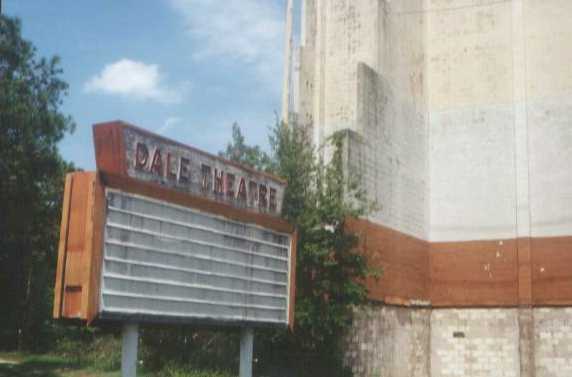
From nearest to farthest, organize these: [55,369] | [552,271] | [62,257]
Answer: [62,257]
[55,369]
[552,271]

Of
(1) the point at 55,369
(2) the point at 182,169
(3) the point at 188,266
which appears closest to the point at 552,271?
(1) the point at 55,369

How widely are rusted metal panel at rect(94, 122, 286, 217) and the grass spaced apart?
21.4 ft

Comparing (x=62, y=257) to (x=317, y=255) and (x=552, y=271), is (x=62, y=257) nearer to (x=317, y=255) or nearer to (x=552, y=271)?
(x=317, y=255)

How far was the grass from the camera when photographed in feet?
67.0

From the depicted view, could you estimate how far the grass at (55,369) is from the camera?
67.0 ft

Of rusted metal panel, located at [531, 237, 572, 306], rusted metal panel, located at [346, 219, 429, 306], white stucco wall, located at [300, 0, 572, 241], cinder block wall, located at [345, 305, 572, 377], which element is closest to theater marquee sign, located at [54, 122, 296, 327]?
rusted metal panel, located at [346, 219, 429, 306]

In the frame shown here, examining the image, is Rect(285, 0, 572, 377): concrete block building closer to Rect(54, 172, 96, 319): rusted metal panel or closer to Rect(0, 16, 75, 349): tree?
Rect(0, 16, 75, 349): tree

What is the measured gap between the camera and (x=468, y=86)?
3062cm

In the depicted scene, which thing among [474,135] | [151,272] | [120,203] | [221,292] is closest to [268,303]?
[221,292]

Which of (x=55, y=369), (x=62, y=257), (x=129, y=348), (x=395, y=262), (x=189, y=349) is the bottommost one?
(x=55, y=369)

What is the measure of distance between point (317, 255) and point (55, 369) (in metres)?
10.3

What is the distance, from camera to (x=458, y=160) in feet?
99.7

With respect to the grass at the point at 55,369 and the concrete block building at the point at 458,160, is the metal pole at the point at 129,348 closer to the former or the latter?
the grass at the point at 55,369

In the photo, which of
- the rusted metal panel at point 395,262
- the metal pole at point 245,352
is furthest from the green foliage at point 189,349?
the metal pole at point 245,352
